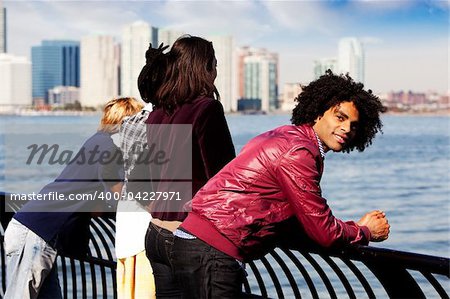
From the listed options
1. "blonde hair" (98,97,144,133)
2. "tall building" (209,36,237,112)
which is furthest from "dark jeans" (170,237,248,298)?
"tall building" (209,36,237,112)

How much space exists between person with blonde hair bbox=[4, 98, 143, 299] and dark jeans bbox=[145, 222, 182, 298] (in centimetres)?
110

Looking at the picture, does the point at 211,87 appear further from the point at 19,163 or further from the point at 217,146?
the point at 19,163

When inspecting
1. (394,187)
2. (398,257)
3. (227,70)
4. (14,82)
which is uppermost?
(227,70)

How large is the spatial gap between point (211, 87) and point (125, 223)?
827mm

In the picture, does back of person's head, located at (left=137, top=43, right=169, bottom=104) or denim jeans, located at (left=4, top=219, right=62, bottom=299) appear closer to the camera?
back of person's head, located at (left=137, top=43, right=169, bottom=104)

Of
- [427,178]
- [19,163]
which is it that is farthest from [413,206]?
[19,163]

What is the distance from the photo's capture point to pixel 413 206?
112ft

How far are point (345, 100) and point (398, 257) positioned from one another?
1.90 ft

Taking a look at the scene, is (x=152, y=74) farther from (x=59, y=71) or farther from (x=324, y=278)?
(x=59, y=71)

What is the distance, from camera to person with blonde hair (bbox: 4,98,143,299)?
16.4 ft

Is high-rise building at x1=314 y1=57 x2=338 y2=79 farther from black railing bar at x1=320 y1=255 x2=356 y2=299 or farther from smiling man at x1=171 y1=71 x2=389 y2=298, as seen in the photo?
black railing bar at x1=320 y1=255 x2=356 y2=299

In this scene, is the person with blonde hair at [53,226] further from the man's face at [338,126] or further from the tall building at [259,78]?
the tall building at [259,78]

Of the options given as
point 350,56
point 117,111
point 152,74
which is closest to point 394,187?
point 117,111

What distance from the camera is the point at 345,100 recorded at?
134 inches
